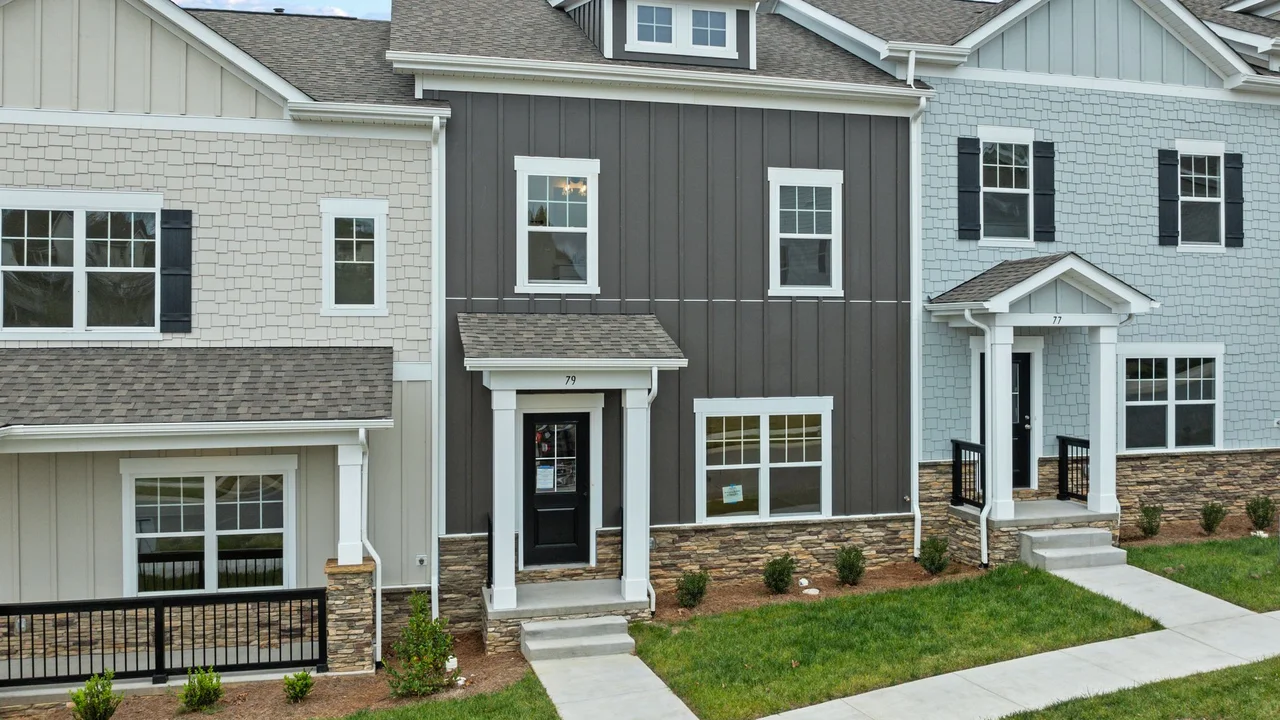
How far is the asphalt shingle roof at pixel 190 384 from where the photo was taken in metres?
9.92

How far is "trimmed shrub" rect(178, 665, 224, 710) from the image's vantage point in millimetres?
9016

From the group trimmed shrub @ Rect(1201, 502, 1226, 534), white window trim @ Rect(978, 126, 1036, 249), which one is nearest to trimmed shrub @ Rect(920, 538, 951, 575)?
trimmed shrub @ Rect(1201, 502, 1226, 534)

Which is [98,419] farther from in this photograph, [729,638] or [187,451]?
[729,638]

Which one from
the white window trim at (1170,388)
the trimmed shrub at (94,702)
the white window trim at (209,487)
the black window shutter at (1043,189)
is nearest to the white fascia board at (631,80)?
the black window shutter at (1043,189)

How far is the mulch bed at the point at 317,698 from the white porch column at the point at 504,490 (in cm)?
107

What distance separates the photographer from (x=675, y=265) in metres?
12.6

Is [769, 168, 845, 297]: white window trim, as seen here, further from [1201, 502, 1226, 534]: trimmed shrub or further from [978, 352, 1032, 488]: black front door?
[1201, 502, 1226, 534]: trimmed shrub

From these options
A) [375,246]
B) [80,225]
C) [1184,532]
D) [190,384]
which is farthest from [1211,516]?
[80,225]

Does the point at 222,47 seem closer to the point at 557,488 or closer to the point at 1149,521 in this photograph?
the point at 557,488

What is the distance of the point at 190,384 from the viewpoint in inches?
416

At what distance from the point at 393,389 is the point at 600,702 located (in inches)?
184

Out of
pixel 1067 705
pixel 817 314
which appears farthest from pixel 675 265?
pixel 1067 705

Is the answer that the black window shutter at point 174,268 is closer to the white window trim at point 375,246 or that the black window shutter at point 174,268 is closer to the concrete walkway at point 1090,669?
the white window trim at point 375,246

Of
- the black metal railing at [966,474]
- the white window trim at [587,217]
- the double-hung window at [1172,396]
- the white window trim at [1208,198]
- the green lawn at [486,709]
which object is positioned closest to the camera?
the green lawn at [486,709]
